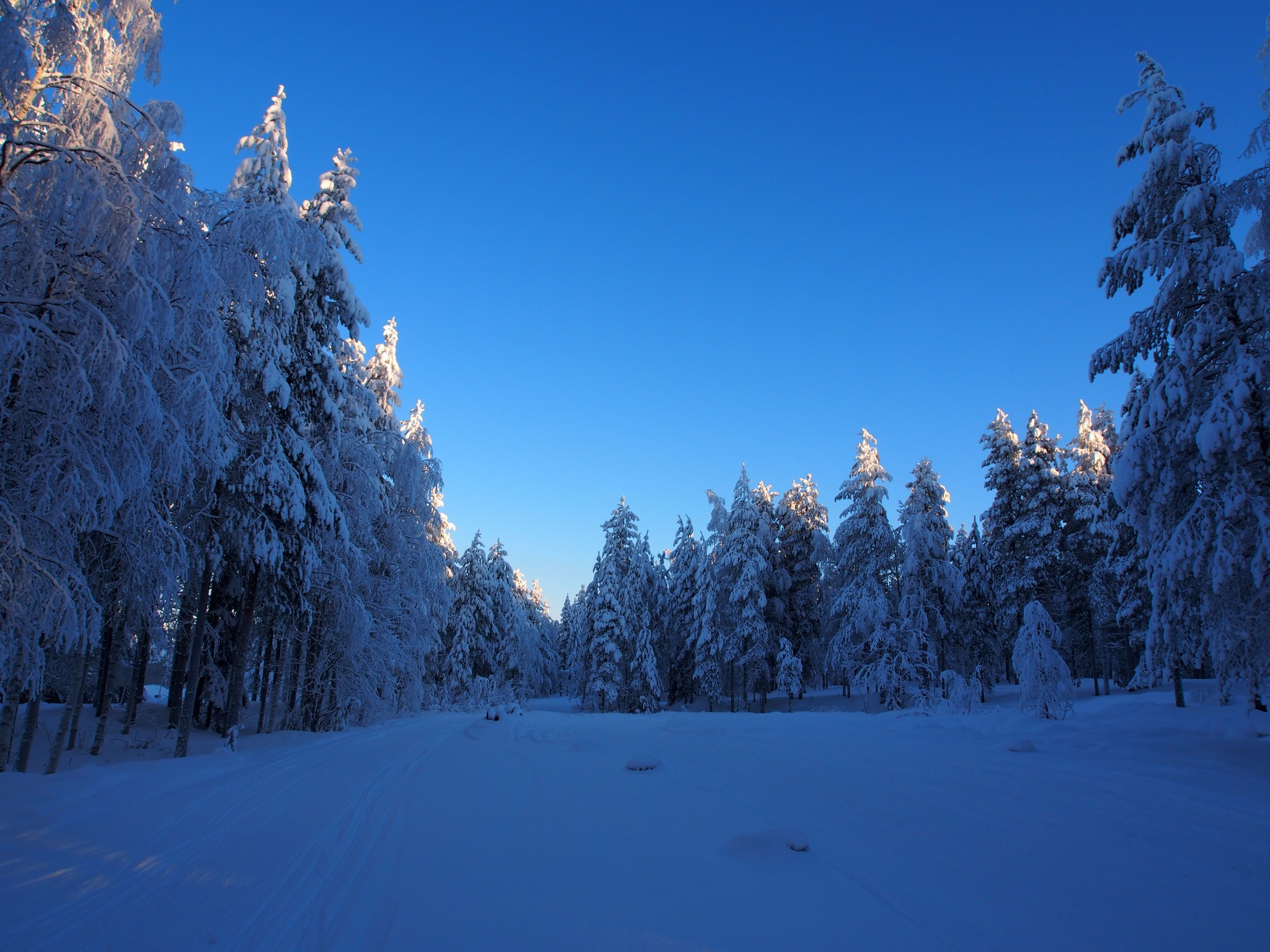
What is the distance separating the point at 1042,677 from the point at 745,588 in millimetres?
17047

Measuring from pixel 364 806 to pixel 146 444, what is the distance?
17.0 ft

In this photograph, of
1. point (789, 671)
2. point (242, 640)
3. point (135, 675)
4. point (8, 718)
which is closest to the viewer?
point (8, 718)

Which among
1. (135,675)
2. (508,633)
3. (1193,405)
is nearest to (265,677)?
(135,675)

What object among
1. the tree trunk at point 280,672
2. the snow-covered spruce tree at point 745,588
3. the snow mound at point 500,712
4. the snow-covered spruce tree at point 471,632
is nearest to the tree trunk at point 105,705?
the tree trunk at point 280,672

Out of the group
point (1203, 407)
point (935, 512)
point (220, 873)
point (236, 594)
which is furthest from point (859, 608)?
point (220, 873)

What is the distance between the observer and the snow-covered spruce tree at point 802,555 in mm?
32656

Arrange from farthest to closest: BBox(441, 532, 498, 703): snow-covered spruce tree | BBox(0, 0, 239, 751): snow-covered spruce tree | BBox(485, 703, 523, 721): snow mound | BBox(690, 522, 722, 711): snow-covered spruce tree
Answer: BBox(441, 532, 498, 703): snow-covered spruce tree < BBox(690, 522, 722, 711): snow-covered spruce tree < BBox(485, 703, 523, 721): snow mound < BBox(0, 0, 239, 751): snow-covered spruce tree

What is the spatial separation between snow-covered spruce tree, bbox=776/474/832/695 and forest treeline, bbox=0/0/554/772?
20783mm

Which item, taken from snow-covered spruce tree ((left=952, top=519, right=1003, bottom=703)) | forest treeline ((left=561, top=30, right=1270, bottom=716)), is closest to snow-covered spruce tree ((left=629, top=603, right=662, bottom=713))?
forest treeline ((left=561, top=30, right=1270, bottom=716))

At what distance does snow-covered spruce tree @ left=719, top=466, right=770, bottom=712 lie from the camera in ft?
100

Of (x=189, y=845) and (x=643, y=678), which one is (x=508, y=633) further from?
(x=189, y=845)

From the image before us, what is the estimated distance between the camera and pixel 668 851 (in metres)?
5.83

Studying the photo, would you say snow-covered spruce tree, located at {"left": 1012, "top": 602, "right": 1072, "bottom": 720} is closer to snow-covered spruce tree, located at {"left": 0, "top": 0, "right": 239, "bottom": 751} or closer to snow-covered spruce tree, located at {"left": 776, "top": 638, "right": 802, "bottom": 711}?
snow-covered spruce tree, located at {"left": 776, "top": 638, "right": 802, "bottom": 711}

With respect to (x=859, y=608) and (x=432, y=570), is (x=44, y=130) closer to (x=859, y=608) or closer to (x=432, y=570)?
(x=432, y=570)
